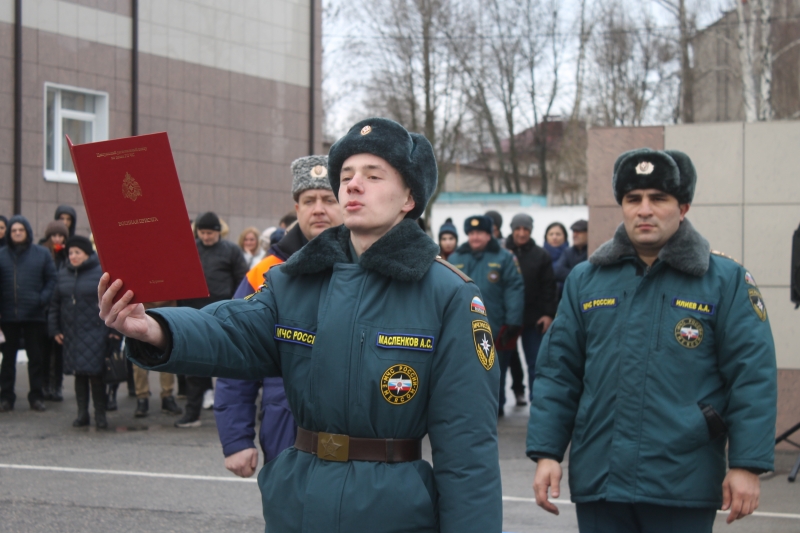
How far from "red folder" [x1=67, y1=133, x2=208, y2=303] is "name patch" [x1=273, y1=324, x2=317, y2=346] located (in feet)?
1.31

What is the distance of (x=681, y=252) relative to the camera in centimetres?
356

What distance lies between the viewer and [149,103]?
57.7ft

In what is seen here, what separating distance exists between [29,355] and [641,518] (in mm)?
8834

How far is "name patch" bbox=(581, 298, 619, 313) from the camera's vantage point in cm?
363

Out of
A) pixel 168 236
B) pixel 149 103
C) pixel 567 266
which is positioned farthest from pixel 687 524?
pixel 149 103

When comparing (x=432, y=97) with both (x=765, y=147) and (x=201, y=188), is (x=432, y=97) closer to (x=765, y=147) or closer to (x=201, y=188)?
(x=201, y=188)

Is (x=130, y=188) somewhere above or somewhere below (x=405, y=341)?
above

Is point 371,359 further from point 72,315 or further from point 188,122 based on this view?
point 188,122

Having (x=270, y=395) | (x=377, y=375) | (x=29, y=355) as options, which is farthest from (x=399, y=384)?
(x=29, y=355)

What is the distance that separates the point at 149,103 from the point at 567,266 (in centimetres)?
922

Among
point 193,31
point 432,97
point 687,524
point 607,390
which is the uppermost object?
point 432,97

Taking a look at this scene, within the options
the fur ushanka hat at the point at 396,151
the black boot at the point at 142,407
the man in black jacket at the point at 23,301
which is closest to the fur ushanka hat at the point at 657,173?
the fur ushanka hat at the point at 396,151

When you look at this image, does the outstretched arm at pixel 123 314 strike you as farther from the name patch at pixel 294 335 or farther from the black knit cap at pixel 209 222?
the black knit cap at pixel 209 222

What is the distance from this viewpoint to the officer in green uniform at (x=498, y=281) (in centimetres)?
997
